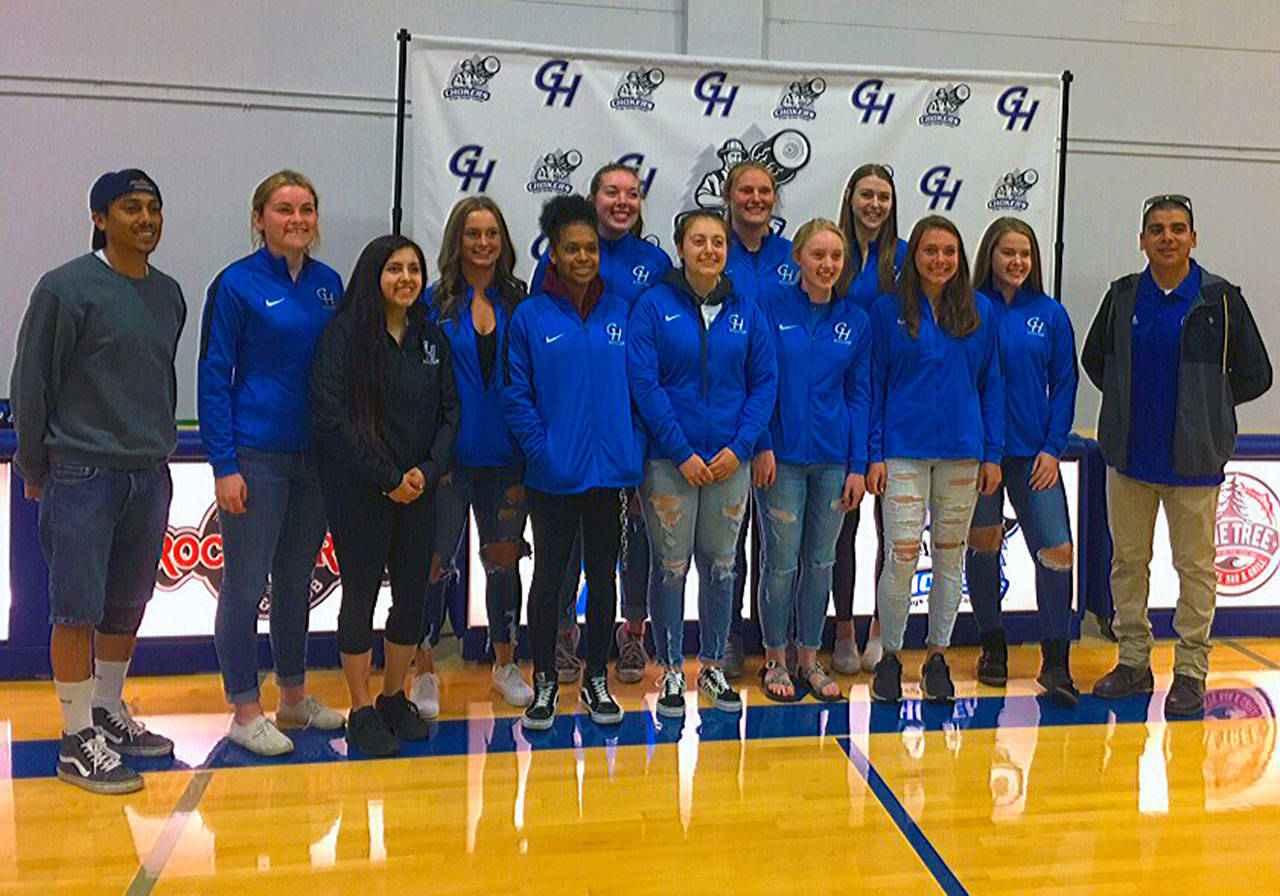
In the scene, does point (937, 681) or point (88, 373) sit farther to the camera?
point (937, 681)

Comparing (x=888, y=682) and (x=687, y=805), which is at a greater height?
(x=888, y=682)

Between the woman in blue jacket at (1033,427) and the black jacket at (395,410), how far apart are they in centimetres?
180

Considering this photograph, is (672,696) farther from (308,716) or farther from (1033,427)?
(1033,427)

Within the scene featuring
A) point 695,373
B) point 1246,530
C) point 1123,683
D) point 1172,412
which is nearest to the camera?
point 695,373

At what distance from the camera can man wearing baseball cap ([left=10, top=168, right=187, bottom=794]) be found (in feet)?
9.00

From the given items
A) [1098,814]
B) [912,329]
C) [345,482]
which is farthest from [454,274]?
[1098,814]

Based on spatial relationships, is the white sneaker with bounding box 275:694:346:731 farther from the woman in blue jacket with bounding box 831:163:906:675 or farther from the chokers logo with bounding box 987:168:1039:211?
the chokers logo with bounding box 987:168:1039:211

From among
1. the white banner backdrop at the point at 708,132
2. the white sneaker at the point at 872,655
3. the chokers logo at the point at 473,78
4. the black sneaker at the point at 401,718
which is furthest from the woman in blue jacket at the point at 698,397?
the chokers logo at the point at 473,78

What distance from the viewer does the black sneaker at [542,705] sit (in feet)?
10.7

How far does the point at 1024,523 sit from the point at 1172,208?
43.6 inches

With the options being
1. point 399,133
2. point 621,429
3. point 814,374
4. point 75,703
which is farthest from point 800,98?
point 75,703

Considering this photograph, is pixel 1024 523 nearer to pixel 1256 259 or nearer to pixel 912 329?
pixel 912 329

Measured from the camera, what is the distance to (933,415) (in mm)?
3371

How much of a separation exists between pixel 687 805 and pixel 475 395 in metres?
1.33
